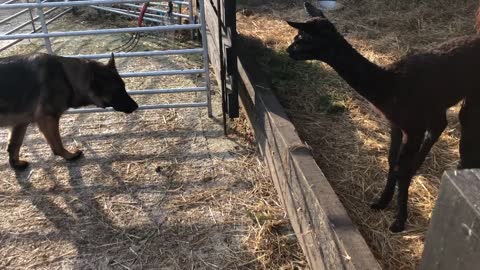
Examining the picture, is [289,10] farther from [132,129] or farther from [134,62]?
[132,129]

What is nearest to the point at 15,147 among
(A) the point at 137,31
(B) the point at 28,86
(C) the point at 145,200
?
(B) the point at 28,86

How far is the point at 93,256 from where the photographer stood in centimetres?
348

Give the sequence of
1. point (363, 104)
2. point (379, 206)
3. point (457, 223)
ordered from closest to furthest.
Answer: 1. point (457, 223)
2. point (379, 206)
3. point (363, 104)

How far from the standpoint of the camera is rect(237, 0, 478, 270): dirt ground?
357 centimetres

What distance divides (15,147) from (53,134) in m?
0.43

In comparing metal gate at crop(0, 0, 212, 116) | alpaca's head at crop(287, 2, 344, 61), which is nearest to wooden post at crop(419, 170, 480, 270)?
alpaca's head at crop(287, 2, 344, 61)

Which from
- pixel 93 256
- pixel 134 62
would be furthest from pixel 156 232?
pixel 134 62

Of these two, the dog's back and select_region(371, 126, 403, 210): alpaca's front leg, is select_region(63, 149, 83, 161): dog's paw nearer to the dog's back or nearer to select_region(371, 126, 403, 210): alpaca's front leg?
the dog's back

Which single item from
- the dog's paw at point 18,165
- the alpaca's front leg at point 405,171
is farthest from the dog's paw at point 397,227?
the dog's paw at point 18,165

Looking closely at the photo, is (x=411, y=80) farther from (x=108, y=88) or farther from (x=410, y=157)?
(x=108, y=88)

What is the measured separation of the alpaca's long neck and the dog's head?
2.30m

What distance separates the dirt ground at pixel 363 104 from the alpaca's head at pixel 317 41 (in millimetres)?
1337

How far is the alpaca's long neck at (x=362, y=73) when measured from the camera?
313cm

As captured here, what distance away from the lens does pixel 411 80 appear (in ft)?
10.5
